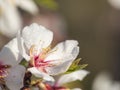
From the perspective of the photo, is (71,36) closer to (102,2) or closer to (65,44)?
(102,2)

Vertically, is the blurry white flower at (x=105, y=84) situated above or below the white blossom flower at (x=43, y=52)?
below

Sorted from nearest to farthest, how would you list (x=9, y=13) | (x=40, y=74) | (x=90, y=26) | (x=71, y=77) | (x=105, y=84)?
(x=40, y=74) → (x=71, y=77) → (x=9, y=13) → (x=105, y=84) → (x=90, y=26)

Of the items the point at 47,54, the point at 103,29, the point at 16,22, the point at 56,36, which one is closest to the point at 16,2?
the point at 16,22

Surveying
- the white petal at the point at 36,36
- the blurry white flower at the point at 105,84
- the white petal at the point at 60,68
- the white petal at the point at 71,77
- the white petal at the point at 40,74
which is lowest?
the blurry white flower at the point at 105,84

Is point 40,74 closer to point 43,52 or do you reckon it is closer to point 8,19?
point 43,52

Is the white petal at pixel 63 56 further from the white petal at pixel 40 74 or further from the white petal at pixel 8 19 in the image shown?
the white petal at pixel 8 19

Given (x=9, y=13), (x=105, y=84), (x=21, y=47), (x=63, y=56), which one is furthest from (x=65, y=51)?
(x=105, y=84)

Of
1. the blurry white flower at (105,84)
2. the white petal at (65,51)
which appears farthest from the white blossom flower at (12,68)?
the blurry white flower at (105,84)
